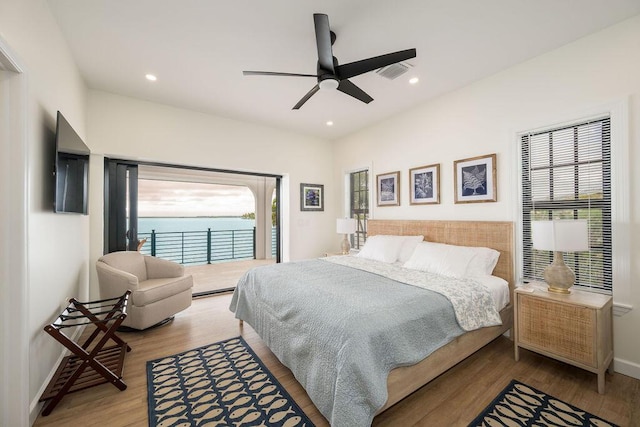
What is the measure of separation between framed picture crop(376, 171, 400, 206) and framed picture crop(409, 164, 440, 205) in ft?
0.77

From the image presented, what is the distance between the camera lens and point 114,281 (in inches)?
104

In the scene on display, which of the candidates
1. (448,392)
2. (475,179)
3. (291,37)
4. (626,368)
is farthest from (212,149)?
(626,368)

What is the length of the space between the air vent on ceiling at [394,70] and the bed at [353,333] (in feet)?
6.46

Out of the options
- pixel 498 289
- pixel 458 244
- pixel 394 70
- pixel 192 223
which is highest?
pixel 394 70

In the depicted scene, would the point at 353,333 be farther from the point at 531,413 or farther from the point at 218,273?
the point at 218,273

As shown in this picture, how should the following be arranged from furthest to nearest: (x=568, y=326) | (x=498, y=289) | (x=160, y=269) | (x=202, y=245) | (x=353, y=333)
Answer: (x=202, y=245) < (x=160, y=269) < (x=498, y=289) < (x=568, y=326) < (x=353, y=333)

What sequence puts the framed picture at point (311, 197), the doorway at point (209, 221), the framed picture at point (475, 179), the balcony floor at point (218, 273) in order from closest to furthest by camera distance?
1. the framed picture at point (475, 179)
2. the balcony floor at point (218, 273)
3. the framed picture at point (311, 197)
4. the doorway at point (209, 221)

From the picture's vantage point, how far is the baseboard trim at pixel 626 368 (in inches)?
77.7

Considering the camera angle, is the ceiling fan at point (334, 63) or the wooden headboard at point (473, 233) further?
the wooden headboard at point (473, 233)

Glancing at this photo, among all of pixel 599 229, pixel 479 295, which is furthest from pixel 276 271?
pixel 599 229

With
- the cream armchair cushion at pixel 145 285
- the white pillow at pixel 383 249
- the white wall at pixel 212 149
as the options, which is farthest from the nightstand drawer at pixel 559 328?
the cream armchair cushion at pixel 145 285

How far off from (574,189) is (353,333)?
2540 mm

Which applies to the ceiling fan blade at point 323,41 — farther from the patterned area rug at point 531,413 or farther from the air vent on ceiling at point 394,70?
the patterned area rug at point 531,413

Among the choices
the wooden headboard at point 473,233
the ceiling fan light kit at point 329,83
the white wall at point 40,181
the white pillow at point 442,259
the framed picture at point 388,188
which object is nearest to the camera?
the white wall at point 40,181
